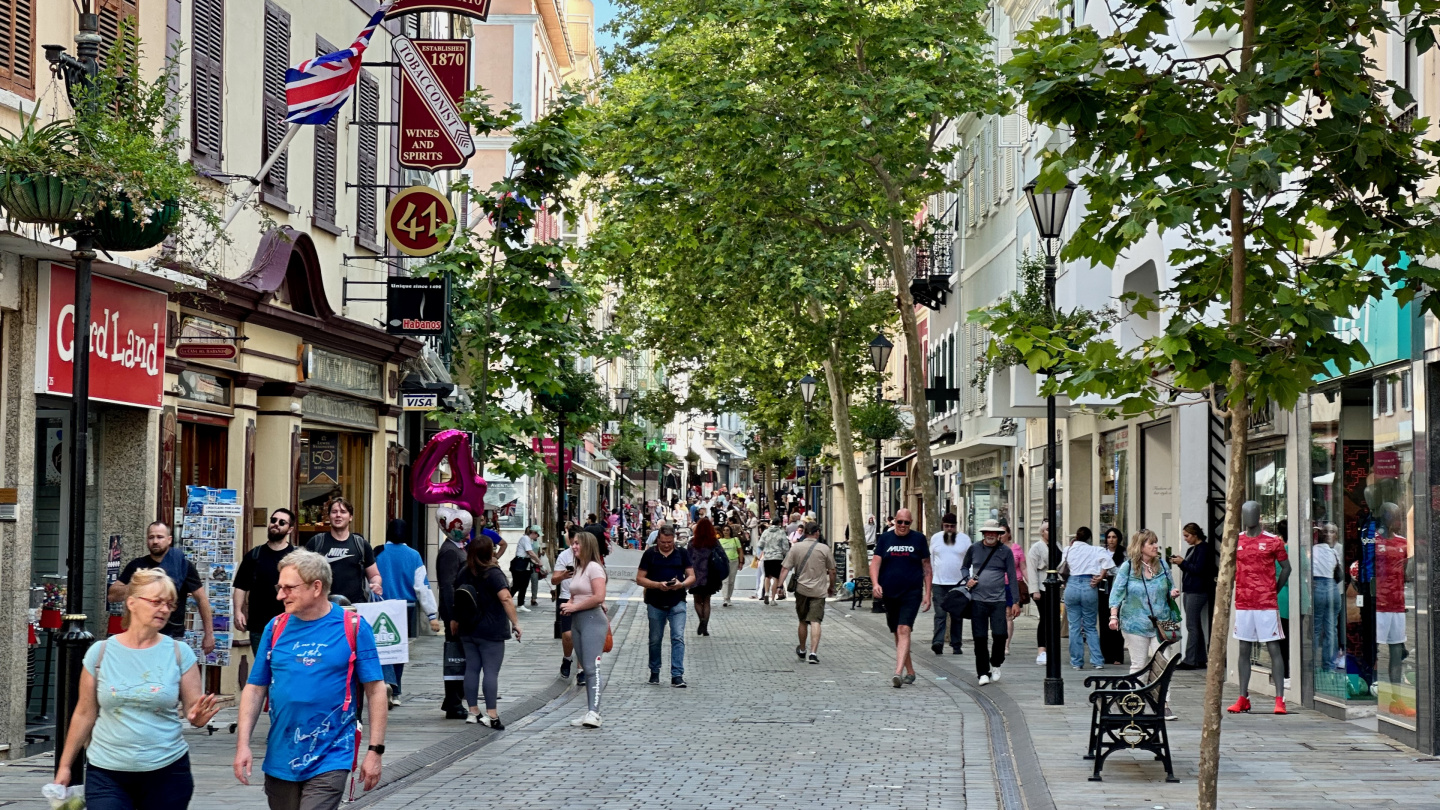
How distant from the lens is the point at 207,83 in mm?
17500

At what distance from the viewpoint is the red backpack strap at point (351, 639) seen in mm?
7590

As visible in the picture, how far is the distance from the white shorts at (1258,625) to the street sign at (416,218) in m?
10.5

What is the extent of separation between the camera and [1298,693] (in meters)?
17.8

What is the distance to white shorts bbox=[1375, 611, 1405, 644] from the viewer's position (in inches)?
587

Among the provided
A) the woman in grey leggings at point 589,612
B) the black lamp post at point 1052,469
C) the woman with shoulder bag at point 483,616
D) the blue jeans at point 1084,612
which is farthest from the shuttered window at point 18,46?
the blue jeans at point 1084,612

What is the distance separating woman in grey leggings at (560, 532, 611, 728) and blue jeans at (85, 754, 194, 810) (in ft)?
28.1

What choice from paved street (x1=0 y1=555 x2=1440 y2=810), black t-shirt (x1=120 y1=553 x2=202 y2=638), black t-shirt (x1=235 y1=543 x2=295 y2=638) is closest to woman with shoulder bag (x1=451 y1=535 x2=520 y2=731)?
paved street (x1=0 y1=555 x2=1440 y2=810)

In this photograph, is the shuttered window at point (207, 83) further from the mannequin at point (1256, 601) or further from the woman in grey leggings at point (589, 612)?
the mannequin at point (1256, 601)

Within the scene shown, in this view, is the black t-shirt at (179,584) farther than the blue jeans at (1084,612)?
No

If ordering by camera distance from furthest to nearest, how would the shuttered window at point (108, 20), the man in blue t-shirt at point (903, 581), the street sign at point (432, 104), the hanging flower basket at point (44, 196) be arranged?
1. the street sign at point (432, 104)
2. the man in blue t-shirt at point (903, 581)
3. the shuttered window at point (108, 20)
4. the hanging flower basket at point (44, 196)

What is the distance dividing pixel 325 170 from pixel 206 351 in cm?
617

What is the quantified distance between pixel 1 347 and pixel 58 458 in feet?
6.75

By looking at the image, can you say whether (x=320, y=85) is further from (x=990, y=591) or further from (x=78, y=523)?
(x=990, y=591)

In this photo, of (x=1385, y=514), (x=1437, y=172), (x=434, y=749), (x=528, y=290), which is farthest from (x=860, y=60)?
(x=1437, y=172)
